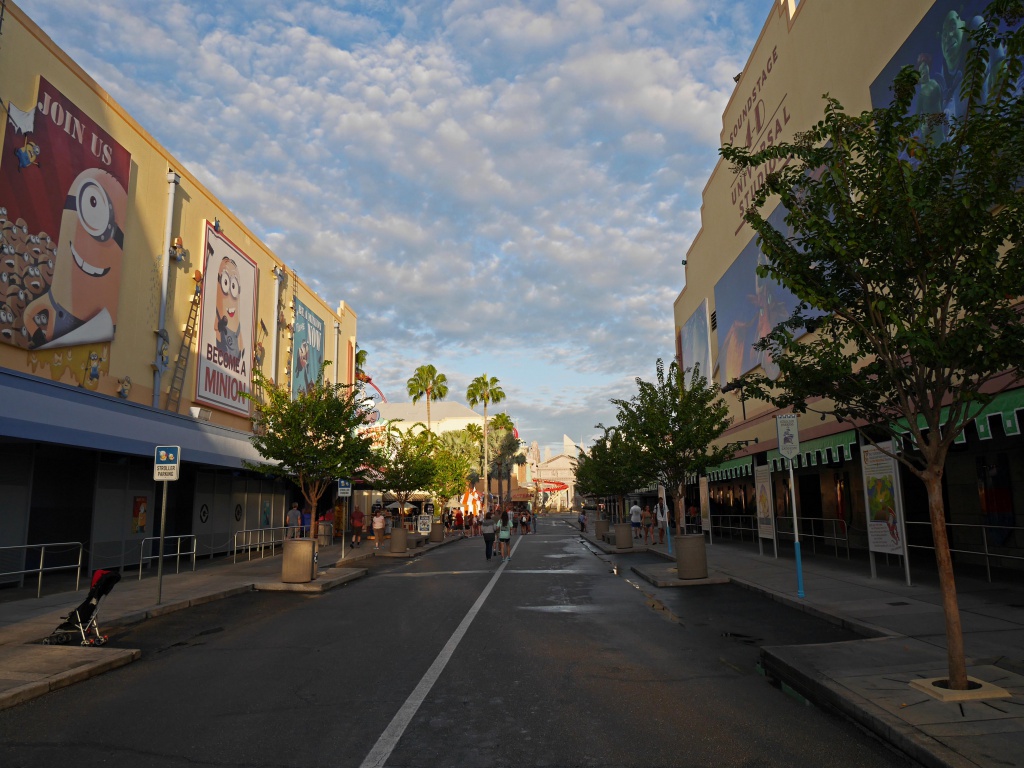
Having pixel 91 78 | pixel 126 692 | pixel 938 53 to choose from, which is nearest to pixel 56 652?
pixel 126 692

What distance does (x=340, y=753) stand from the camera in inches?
209

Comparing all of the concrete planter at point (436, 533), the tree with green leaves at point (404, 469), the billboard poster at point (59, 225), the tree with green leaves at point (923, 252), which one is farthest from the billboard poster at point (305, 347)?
the tree with green leaves at point (923, 252)

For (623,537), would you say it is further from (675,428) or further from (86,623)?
(86,623)

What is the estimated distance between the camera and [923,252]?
696cm

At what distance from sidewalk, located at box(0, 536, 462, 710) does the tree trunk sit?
28.6ft

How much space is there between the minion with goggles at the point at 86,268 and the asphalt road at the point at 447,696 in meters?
8.45

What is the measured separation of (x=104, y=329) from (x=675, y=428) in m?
15.6

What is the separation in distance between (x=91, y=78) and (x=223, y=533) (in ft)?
48.0

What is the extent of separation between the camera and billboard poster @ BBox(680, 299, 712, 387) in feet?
125

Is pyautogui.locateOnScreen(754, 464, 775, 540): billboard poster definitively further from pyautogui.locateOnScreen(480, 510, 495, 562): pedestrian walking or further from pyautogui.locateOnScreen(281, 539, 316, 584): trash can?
pyautogui.locateOnScreen(281, 539, 316, 584): trash can

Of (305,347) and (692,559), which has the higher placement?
(305,347)

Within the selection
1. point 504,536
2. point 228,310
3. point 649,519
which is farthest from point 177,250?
point 649,519

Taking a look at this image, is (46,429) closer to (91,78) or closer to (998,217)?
(91,78)

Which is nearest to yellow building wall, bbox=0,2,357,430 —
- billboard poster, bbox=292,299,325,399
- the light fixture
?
the light fixture
